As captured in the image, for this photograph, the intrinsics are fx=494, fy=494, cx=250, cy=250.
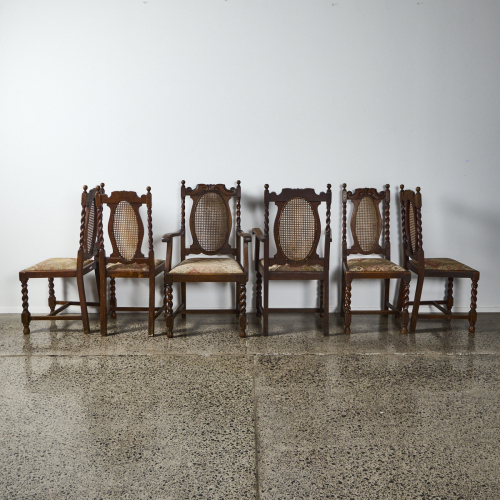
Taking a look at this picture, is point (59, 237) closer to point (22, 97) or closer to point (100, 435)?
point (22, 97)

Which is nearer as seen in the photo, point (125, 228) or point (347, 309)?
point (347, 309)

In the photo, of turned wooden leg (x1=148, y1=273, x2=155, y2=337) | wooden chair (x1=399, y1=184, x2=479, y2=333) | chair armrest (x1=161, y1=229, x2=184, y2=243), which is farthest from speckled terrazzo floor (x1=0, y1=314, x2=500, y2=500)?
chair armrest (x1=161, y1=229, x2=184, y2=243)

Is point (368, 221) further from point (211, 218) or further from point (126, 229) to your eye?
point (126, 229)

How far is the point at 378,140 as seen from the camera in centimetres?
405

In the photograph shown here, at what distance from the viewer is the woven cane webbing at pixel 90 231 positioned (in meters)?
3.63

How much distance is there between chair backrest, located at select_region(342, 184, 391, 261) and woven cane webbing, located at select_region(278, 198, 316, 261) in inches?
18.8

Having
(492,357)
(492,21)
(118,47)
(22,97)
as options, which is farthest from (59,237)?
(492,21)

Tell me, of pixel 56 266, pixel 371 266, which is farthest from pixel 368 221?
pixel 56 266

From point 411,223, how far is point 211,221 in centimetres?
158

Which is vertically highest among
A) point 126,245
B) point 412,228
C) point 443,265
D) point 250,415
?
point 412,228

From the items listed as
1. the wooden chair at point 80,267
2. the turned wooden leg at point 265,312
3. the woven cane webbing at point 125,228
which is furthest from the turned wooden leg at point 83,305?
the turned wooden leg at point 265,312

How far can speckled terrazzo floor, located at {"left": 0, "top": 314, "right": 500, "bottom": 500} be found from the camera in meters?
1.80

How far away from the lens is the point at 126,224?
146 inches

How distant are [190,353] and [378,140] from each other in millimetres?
2294
